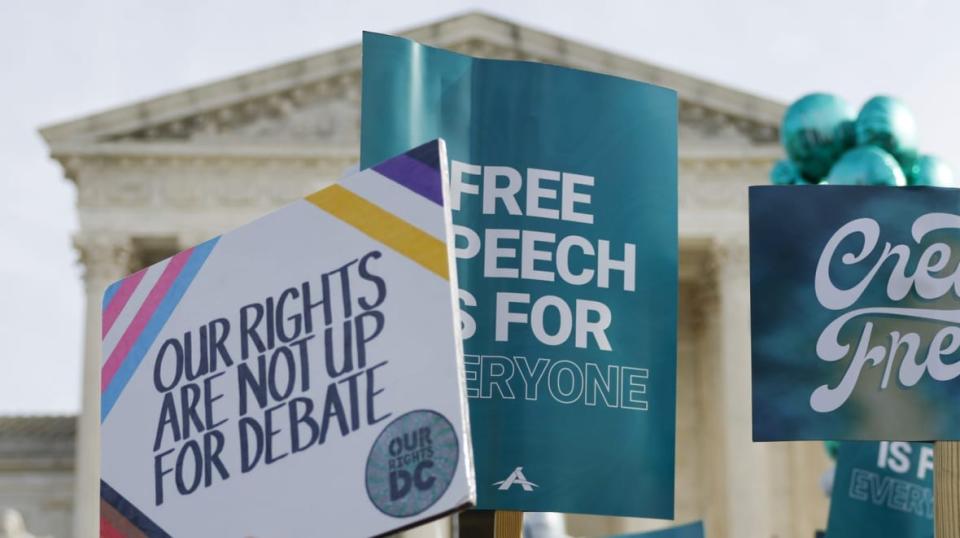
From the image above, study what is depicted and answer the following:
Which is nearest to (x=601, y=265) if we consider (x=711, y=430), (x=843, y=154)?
(x=843, y=154)

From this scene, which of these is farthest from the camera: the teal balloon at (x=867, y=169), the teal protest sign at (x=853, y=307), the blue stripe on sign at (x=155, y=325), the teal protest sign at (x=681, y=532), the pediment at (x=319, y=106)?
the pediment at (x=319, y=106)

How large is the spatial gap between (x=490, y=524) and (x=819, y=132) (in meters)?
9.85

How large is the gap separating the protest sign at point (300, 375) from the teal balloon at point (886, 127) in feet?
33.9

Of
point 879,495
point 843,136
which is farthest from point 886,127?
point 879,495

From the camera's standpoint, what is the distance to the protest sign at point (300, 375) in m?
5.91

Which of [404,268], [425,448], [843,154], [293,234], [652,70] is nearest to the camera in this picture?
[425,448]

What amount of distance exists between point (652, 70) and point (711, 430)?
9255 millimetres

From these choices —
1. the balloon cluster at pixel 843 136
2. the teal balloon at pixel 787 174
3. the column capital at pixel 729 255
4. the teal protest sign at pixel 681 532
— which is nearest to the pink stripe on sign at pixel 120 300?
the teal protest sign at pixel 681 532

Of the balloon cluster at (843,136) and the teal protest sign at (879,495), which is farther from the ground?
the balloon cluster at (843,136)

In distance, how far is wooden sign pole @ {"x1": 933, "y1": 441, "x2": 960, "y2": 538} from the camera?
25.7 feet

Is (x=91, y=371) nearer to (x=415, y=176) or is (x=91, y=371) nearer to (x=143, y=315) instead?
(x=143, y=315)

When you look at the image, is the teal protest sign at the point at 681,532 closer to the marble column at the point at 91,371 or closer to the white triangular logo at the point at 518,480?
the white triangular logo at the point at 518,480

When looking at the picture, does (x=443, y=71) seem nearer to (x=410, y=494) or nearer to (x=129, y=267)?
(x=410, y=494)

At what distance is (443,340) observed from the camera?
233 inches
